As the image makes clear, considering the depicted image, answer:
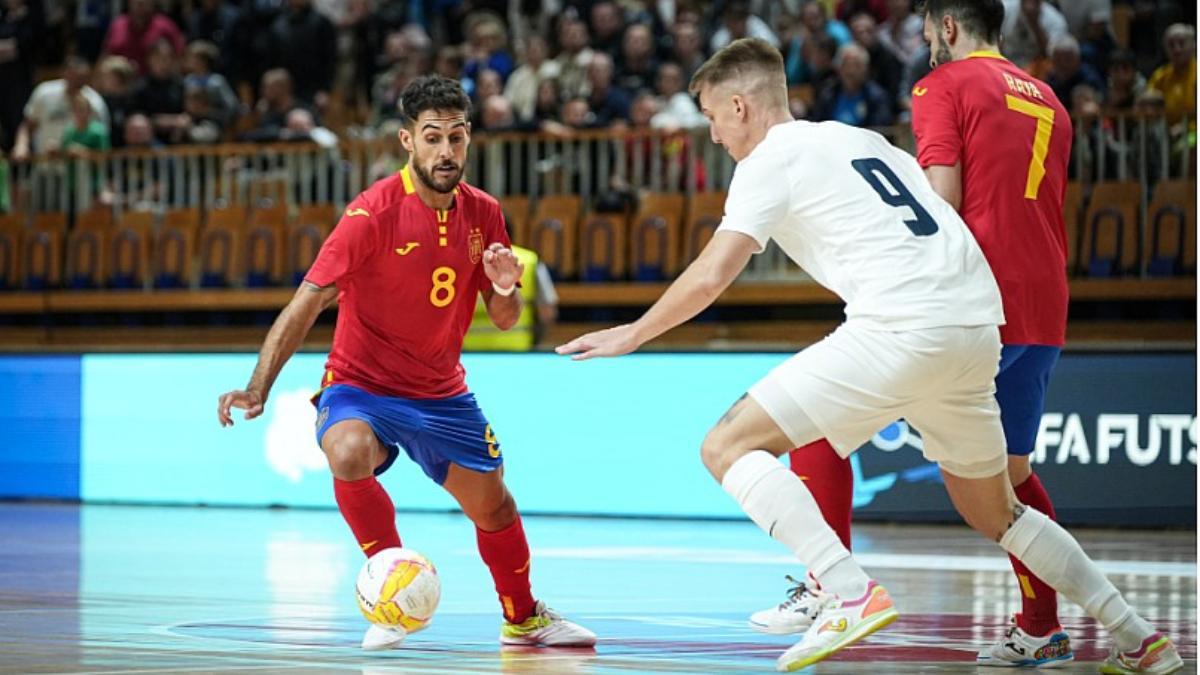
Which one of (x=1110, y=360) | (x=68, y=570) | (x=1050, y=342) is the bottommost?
(x=68, y=570)

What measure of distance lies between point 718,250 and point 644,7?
484 inches

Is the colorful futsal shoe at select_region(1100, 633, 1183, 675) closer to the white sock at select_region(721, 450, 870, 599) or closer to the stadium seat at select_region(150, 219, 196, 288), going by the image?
the white sock at select_region(721, 450, 870, 599)

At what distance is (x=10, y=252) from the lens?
58.5 ft

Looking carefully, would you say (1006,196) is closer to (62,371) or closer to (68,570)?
(68,570)

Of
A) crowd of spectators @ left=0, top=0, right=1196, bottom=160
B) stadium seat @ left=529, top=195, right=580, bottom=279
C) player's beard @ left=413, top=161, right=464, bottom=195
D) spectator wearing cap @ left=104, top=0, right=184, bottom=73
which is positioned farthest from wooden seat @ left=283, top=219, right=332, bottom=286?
player's beard @ left=413, top=161, right=464, bottom=195

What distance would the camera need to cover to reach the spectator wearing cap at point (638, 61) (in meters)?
16.3

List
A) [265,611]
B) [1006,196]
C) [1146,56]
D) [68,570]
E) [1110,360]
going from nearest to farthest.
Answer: [1006,196]
[265,611]
[68,570]
[1110,360]
[1146,56]

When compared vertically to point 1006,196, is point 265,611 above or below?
below

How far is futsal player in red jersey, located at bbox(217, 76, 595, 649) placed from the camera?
6.59 m

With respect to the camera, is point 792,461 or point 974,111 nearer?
point 974,111

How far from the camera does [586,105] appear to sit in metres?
16.1

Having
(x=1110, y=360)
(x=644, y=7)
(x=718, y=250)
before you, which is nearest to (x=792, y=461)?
(x=718, y=250)

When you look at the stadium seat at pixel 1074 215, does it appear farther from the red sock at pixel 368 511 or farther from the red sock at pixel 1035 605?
the red sock at pixel 368 511

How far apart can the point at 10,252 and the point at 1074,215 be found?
9.43m
